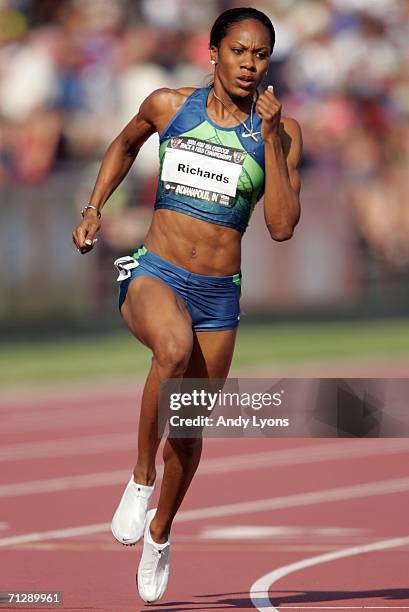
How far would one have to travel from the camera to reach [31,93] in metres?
17.5

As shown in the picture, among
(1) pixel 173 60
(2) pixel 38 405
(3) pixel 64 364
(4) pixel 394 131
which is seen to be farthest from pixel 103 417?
(4) pixel 394 131

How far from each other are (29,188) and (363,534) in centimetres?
928

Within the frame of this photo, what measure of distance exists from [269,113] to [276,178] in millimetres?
261

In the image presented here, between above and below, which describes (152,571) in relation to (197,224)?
below

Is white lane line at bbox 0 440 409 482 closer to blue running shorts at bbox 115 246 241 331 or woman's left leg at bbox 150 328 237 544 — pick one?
woman's left leg at bbox 150 328 237 544

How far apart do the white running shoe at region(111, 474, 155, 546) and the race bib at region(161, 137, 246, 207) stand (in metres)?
1.21

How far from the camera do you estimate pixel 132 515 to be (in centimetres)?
592

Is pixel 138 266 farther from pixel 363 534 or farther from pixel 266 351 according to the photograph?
pixel 266 351

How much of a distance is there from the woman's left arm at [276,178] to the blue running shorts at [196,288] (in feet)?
1.16

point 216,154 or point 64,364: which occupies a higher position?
point 216,154

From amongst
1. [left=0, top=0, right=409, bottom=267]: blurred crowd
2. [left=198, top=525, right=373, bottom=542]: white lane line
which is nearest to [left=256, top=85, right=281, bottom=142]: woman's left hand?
[left=198, top=525, right=373, bottom=542]: white lane line

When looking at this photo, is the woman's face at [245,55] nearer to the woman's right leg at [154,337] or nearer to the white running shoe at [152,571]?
the woman's right leg at [154,337]

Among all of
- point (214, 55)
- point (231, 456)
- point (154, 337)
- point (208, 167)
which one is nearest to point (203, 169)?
point (208, 167)

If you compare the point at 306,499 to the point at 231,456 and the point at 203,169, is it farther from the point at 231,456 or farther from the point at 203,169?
the point at 203,169
